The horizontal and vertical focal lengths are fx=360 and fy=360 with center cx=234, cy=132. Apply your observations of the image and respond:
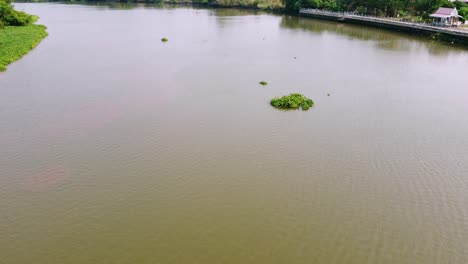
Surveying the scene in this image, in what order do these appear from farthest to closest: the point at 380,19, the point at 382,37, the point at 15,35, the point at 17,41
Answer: the point at 380,19 → the point at 382,37 → the point at 15,35 → the point at 17,41

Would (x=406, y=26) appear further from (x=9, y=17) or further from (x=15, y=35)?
(x=9, y=17)

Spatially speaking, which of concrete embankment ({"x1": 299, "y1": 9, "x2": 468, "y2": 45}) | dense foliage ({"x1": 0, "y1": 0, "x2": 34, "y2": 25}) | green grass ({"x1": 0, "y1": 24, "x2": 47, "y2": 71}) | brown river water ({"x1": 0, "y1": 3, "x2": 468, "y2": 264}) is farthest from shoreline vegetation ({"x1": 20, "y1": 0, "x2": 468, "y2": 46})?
dense foliage ({"x1": 0, "y1": 0, "x2": 34, "y2": 25})

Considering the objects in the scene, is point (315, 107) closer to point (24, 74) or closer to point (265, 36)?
point (24, 74)

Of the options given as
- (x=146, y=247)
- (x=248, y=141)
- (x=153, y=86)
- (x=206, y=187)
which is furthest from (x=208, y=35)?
(x=146, y=247)

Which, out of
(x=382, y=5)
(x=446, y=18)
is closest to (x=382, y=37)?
(x=446, y=18)

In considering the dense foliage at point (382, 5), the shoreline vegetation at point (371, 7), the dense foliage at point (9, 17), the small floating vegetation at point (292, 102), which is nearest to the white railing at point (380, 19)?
the shoreline vegetation at point (371, 7)

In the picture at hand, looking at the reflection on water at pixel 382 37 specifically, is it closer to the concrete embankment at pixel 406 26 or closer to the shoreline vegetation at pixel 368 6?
the concrete embankment at pixel 406 26
